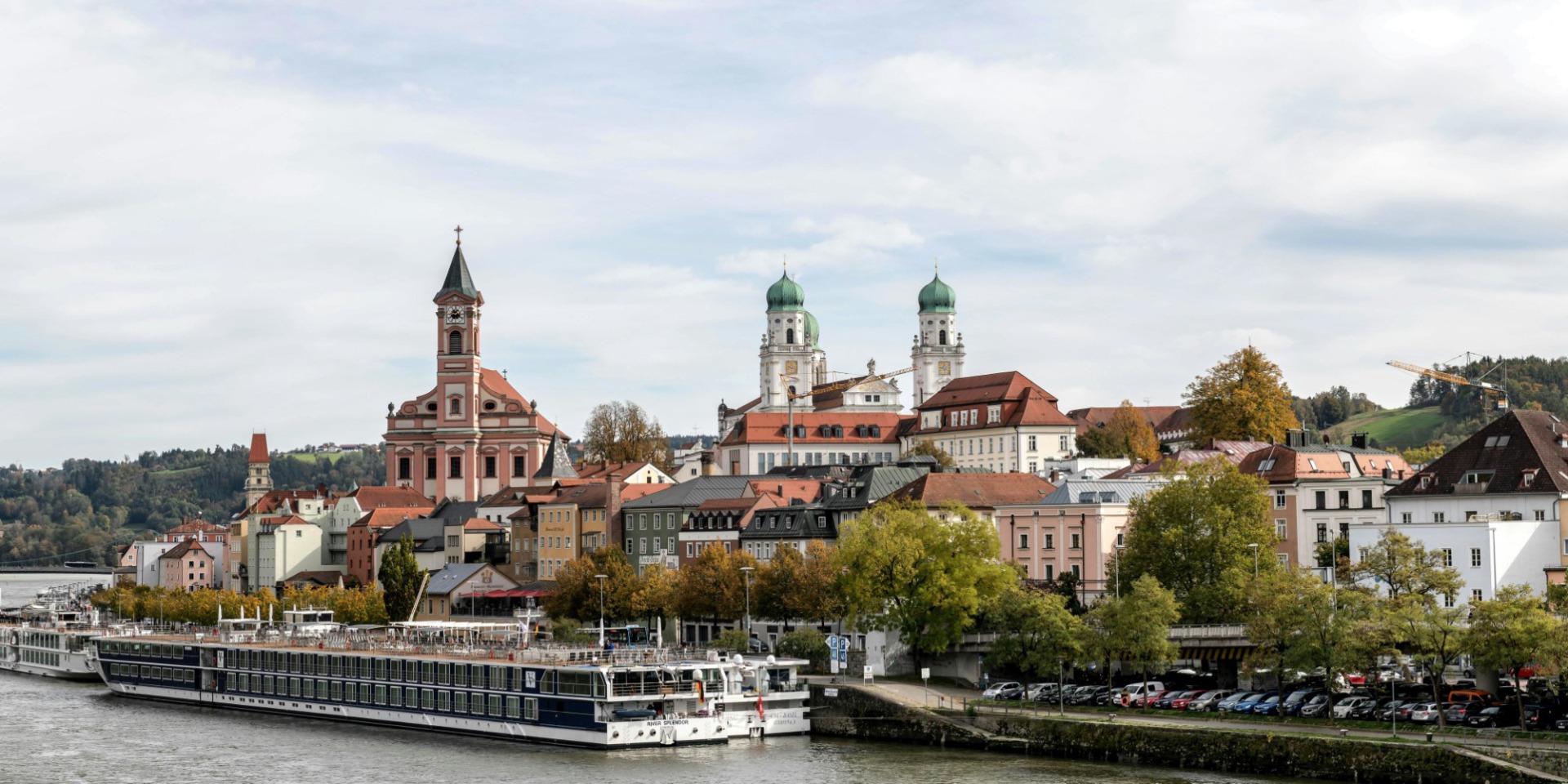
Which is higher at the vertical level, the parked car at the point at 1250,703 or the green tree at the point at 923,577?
the green tree at the point at 923,577

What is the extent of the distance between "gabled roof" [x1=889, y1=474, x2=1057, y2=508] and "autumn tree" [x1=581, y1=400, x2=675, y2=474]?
72.9m

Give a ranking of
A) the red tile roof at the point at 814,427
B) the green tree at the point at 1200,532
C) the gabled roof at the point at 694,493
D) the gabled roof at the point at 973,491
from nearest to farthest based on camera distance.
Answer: the green tree at the point at 1200,532
the gabled roof at the point at 973,491
the gabled roof at the point at 694,493
the red tile roof at the point at 814,427

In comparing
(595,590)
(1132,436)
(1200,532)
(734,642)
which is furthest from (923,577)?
(1132,436)

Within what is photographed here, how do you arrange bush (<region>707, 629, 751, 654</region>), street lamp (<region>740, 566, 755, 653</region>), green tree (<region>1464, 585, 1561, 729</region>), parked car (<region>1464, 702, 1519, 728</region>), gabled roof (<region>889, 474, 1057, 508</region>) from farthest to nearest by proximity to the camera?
1. gabled roof (<region>889, 474, 1057, 508</region>)
2. street lamp (<region>740, 566, 755, 653</region>)
3. bush (<region>707, 629, 751, 654</region>)
4. parked car (<region>1464, 702, 1519, 728</region>)
5. green tree (<region>1464, 585, 1561, 729</region>)

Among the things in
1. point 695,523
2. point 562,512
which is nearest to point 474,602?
point 562,512

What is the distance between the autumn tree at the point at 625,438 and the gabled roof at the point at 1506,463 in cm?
10068

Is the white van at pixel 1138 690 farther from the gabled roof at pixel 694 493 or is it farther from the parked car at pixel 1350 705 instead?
the gabled roof at pixel 694 493

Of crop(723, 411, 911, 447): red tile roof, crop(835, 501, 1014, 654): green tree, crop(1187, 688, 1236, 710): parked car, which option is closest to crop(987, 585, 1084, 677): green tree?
crop(835, 501, 1014, 654): green tree

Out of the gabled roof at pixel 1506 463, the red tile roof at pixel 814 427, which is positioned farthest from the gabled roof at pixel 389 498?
the gabled roof at pixel 1506 463

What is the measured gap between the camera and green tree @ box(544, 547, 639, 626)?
10856 cm

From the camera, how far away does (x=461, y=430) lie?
18488 centimetres

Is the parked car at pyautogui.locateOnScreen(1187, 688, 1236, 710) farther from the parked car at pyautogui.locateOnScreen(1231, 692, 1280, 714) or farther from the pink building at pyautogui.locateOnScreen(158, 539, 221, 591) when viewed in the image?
the pink building at pyautogui.locateOnScreen(158, 539, 221, 591)

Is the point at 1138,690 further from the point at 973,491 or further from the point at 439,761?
the point at 973,491

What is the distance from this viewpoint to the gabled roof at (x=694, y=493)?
12669 centimetres
